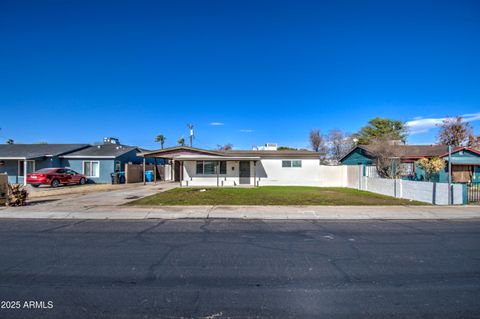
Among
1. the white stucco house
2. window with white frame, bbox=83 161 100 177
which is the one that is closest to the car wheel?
window with white frame, bbox=83 161 100 177

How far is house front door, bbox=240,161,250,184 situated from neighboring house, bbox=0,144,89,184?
1827 centimetres

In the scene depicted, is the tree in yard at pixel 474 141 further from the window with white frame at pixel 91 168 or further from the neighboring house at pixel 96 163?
the window with white frame at pixel 91 168

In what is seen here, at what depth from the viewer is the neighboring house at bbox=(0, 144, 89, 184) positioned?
26328 mm

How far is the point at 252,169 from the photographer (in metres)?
25.4

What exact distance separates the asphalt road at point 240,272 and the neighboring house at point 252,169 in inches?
655

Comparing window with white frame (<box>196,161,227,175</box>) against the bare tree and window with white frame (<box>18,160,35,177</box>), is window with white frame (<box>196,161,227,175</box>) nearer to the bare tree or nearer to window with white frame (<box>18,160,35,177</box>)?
the bare tree

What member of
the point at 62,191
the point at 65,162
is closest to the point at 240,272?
the point at 62,191

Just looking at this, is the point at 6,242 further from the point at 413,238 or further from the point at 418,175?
the point at 418,175

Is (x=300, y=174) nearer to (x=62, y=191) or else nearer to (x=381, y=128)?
(x=62, y=191)

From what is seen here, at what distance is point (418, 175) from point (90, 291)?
26.9 metres

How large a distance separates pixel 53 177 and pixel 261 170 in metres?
17.7

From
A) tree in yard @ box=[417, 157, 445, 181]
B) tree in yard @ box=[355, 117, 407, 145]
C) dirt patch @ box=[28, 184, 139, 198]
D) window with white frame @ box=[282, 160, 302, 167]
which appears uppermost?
tree in yard @ box=[355, 117, 407, 145]

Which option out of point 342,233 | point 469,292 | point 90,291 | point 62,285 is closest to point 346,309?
point 469,292

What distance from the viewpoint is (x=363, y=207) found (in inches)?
485
